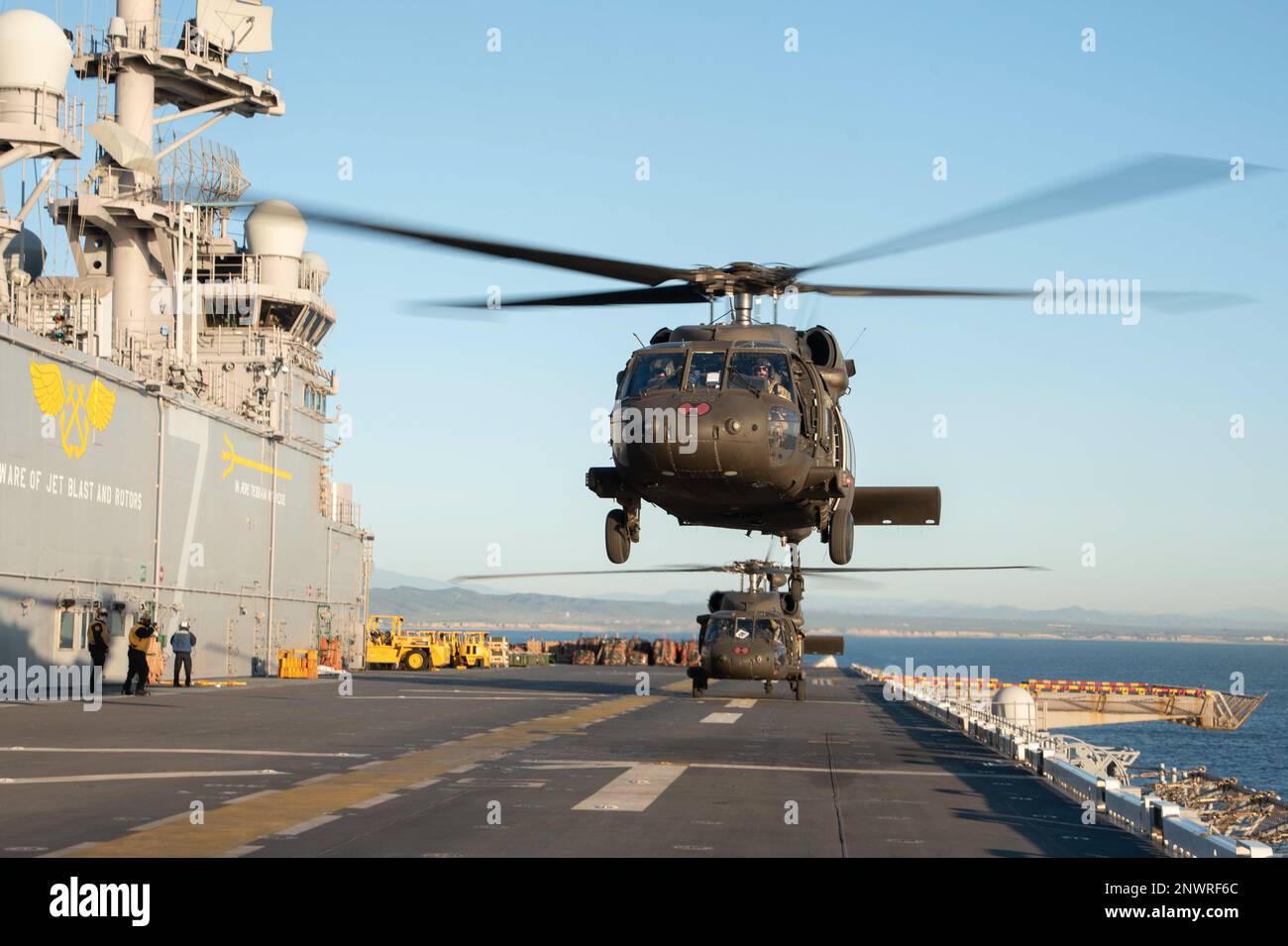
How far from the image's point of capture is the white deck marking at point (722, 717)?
33.0 meters

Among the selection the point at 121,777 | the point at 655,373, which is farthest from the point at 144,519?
the point at 655,373

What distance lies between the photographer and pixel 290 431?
5791 cm

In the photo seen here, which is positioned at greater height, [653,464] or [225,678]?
[653,464]

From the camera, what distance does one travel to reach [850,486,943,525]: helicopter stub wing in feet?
66.5

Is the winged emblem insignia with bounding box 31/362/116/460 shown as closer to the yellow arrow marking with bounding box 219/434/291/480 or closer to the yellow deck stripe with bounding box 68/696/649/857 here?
the yellow arrow marking with bounding box 219/434/291/480

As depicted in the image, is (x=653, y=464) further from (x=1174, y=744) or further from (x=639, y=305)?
(x=1174, y=744)

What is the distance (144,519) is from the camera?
42406 mm

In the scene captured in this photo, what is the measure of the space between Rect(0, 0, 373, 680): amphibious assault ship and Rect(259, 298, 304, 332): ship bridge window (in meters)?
0.15

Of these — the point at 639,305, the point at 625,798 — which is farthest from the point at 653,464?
the point at 625,798

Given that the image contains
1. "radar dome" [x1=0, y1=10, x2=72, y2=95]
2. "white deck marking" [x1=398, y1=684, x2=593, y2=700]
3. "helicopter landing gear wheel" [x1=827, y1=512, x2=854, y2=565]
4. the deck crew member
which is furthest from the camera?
"white deck marking" [x1=398, y1=684, x2=593, y2=700]

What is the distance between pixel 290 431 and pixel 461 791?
43129 mm

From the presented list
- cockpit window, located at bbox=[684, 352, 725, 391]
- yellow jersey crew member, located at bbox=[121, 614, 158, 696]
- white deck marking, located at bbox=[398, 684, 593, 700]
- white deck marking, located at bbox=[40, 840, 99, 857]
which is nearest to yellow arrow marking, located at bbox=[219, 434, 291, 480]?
white deck marking, located at bbox=[398, 684, 593, 700]

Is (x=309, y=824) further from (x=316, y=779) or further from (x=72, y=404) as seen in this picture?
(x=72, y=404)

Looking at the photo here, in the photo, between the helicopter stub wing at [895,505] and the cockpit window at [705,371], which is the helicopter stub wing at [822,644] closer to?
the helicopter stub wing at [895,505]
